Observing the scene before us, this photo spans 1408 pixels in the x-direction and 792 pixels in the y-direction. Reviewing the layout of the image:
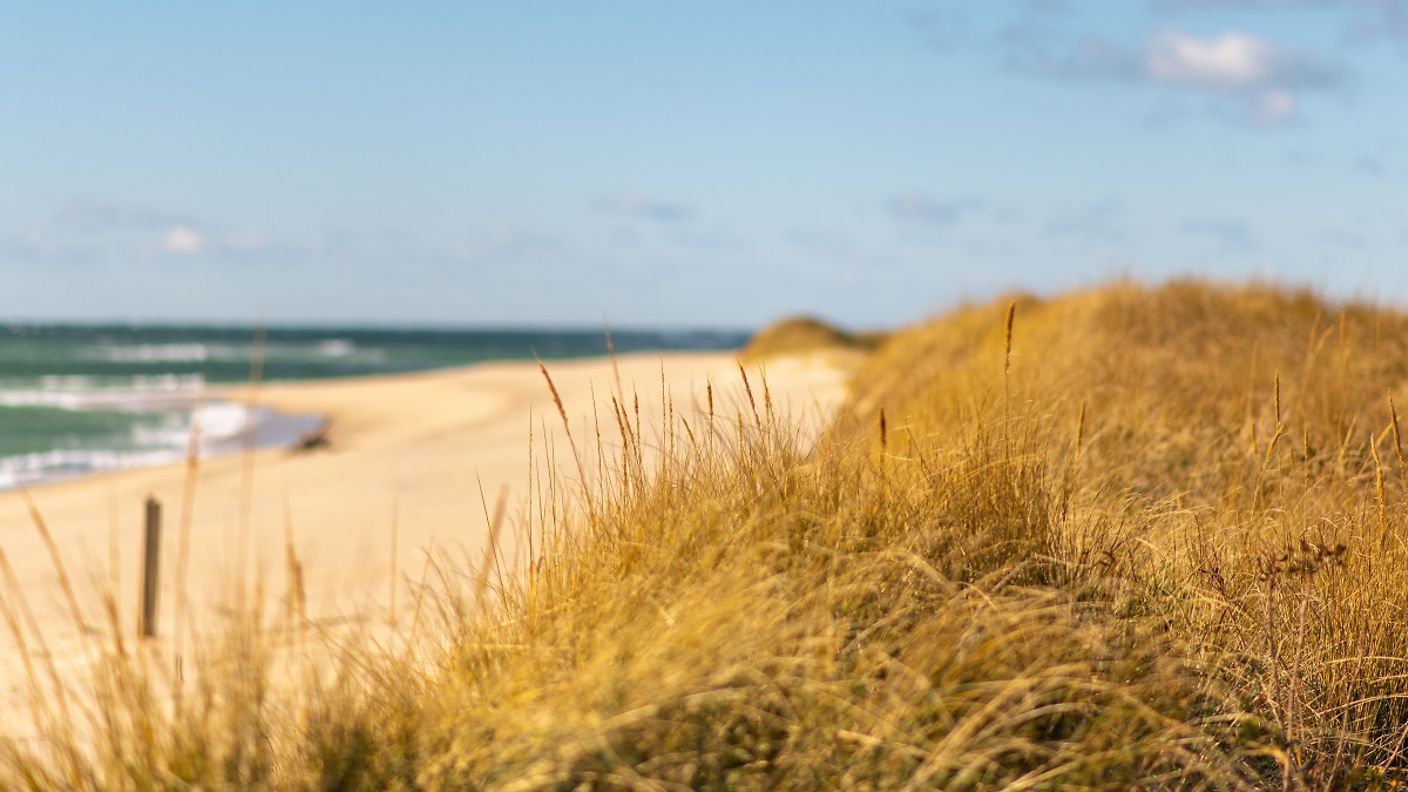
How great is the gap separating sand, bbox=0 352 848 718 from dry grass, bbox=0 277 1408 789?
39 cm

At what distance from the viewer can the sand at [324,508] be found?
879cm

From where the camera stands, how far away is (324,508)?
1457 centimetres

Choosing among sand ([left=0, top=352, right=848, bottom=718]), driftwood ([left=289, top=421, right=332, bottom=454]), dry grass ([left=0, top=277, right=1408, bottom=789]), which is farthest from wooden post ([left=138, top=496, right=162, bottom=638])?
driftwood ([left=289, top=421, right=332, bottom=454])

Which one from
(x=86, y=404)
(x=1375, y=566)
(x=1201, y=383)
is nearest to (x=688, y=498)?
(x=1375, y=566)

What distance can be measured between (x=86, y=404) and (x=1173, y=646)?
35.0 m

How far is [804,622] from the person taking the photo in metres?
2.71

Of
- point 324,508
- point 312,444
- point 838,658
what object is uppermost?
point 838,658

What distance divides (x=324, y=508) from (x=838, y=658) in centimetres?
1278

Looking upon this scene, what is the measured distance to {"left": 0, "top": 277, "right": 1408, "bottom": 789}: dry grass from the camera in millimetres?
2527

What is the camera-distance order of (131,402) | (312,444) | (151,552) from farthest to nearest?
(131,402) → (312,444) → (151,552)

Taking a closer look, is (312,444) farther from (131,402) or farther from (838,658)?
(838,658)

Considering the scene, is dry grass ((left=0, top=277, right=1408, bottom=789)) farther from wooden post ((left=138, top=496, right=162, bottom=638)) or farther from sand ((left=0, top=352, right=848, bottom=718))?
wooden post ((left=138, top=496, right=162, bottom=638))

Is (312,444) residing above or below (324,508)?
above

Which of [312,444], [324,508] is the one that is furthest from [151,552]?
[312,444]
